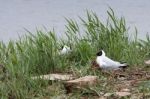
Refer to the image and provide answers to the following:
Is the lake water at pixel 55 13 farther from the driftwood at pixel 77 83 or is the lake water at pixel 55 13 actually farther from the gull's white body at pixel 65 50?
the driftwood at pixel 77 83

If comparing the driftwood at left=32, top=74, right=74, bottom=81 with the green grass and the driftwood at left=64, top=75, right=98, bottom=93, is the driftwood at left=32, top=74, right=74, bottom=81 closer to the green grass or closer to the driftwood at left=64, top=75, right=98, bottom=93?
the green grass

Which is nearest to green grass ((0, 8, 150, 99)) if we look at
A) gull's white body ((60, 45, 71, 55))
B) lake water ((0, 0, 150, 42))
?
gull's white body ((60, 45, 71, 55))

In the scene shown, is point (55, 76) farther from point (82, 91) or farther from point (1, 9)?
point (1, 9)

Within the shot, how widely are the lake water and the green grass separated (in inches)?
71.7

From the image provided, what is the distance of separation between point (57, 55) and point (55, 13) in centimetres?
353

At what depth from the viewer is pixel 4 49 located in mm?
3609

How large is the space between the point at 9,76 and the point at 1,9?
4.34 m

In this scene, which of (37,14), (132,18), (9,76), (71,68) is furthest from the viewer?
(37,14)

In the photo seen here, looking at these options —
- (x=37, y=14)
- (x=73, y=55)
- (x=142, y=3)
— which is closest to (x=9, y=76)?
(x=73, y=55)

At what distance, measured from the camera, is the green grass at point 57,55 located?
2805 mm

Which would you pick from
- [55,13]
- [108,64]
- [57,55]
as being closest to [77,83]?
[108,64]

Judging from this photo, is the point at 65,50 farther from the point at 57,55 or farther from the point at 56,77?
the point at 56,77

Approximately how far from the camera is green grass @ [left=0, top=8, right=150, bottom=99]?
9.20 ft

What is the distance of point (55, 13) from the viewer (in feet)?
22.2
